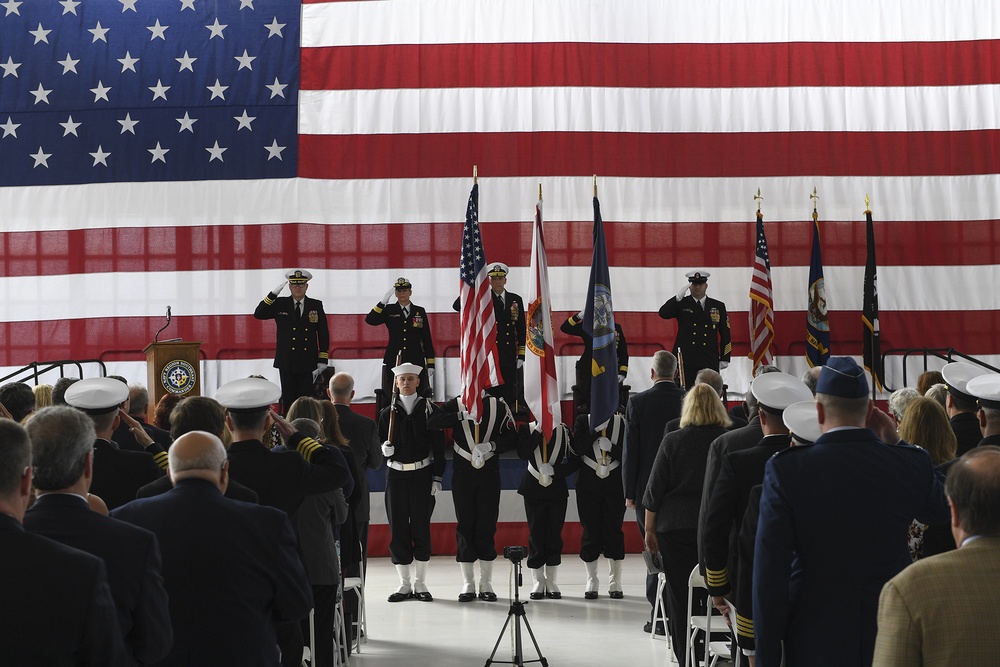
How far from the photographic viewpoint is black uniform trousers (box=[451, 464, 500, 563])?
751 cm

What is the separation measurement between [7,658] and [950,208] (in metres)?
10.3

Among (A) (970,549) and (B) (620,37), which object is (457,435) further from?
(A) (970,549)

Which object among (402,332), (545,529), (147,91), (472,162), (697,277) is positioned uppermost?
(147,91)

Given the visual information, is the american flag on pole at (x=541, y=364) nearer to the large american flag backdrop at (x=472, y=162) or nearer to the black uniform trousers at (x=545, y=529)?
the black uniform trousers at (x=545, y=529)

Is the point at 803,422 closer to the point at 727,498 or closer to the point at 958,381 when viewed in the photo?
the point at 727,498

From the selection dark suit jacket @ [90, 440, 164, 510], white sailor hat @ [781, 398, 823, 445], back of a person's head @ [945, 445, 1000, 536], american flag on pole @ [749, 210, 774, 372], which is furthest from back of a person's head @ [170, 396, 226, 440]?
american flag on pole @ [749, 210, 774, 372]

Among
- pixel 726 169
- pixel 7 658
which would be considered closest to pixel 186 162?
pixel 726 169

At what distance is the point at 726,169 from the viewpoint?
1066cm

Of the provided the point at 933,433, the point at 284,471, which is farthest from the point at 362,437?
the point at 933,433

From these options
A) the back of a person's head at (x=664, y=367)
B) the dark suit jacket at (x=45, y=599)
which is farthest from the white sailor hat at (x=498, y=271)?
the dark suit jacket at (x=45, y=599)

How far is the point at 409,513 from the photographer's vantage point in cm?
765

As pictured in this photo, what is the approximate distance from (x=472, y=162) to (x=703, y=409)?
6165 millimetres

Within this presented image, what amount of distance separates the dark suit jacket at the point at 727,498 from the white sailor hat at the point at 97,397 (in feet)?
6.60

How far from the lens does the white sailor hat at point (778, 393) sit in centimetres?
363
